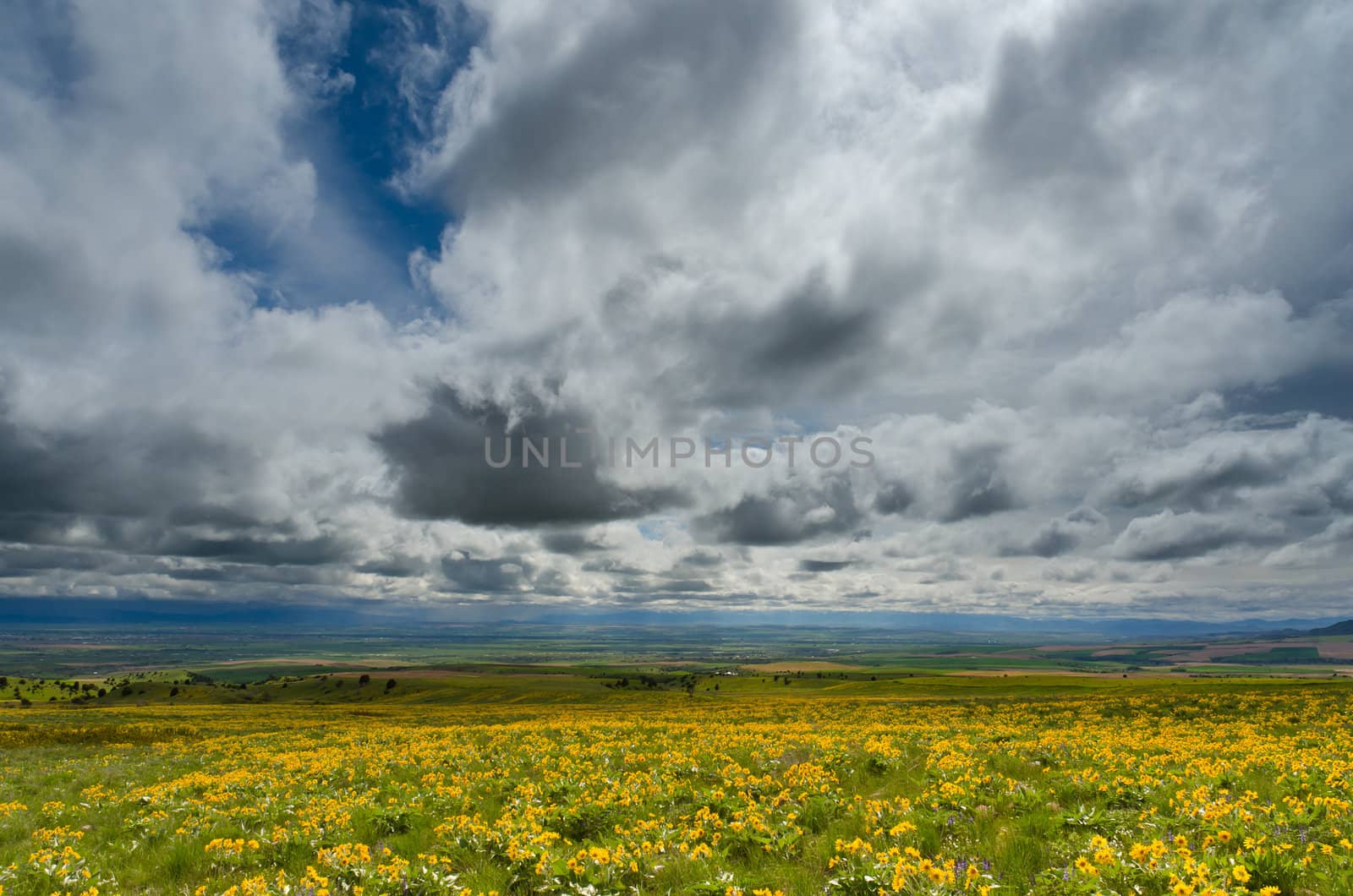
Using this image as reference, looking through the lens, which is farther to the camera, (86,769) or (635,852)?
(86,769)

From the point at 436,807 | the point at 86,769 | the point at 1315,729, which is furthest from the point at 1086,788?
the point at 86,769

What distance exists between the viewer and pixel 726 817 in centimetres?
1189

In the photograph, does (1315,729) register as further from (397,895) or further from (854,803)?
(397,895)

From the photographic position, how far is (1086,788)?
488 inches

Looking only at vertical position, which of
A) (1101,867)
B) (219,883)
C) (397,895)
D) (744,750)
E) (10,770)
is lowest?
(10,770)

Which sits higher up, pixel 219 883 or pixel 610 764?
pixel 219 883

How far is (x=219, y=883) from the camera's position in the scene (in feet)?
33.8

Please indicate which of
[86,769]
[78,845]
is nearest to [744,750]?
[78,845]

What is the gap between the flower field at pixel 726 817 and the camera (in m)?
8.18

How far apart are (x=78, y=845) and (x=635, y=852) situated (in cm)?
1184

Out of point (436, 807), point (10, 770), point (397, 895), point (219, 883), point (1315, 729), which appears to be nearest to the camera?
point (397, 895)

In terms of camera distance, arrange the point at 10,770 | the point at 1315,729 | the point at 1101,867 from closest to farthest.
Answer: the point at 1101,867
the point at 1315,729
the point at 10,770

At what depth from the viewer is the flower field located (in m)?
8.18

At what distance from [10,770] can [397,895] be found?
91.3 feet
